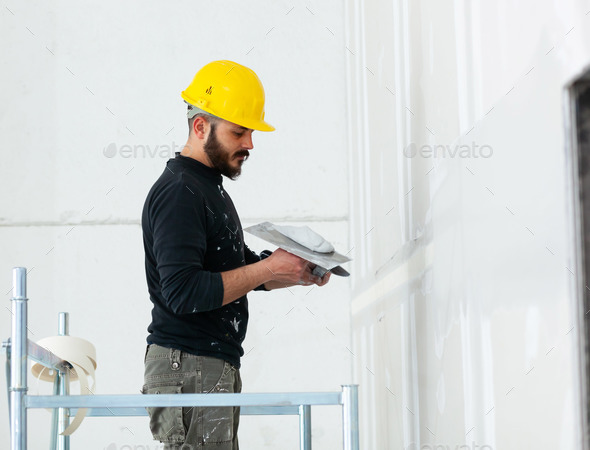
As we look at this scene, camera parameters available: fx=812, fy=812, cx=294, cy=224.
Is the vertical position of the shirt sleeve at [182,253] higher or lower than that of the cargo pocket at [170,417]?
higher

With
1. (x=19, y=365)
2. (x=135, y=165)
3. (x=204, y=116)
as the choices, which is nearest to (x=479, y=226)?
(x=204, y=116)

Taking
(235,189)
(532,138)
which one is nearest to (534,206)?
(532,138)

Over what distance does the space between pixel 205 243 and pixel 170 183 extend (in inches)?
6.5

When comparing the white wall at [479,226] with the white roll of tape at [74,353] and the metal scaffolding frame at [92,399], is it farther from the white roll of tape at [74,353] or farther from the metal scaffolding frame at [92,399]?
the white roll of tape at [74,353]

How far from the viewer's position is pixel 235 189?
487 centimetres

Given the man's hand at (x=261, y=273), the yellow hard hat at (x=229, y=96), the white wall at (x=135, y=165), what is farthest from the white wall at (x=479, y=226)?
the white wall at (x=135, y=165)
